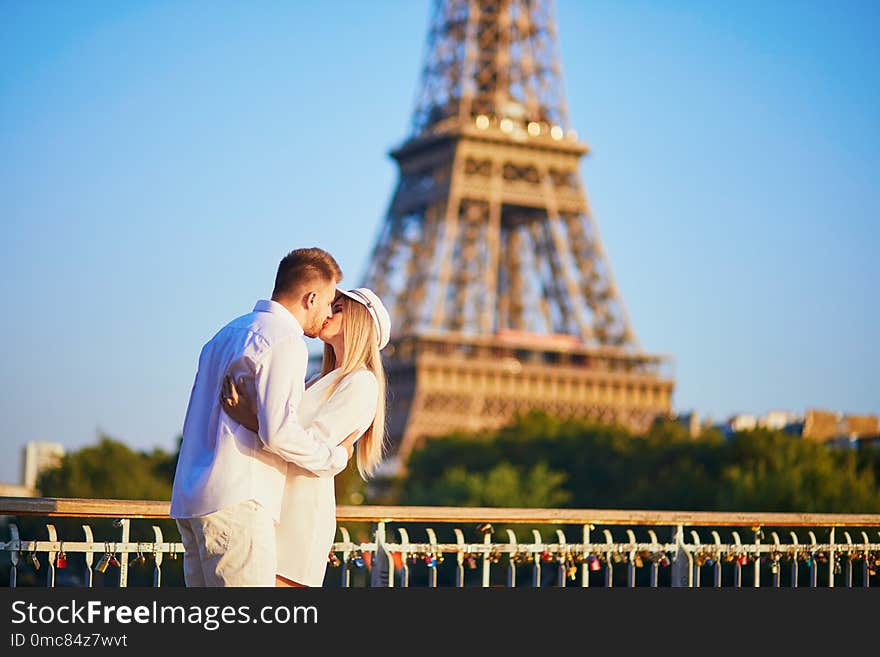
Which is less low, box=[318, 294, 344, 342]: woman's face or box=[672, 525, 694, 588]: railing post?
box=[318, 294, 344, 342]: woman's face

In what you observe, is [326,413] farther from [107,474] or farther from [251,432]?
[107,474]

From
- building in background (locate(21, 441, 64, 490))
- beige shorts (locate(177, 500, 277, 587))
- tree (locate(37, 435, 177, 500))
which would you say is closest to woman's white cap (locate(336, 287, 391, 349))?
beige shorts (locate(177, 500, 277, 587))

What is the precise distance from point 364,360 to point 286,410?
55cm

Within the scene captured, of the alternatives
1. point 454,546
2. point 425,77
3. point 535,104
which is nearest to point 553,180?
point 535,104

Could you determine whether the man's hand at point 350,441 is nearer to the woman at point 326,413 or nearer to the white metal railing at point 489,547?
the woman at point 326,413

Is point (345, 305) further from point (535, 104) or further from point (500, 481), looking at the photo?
point (535, 104)

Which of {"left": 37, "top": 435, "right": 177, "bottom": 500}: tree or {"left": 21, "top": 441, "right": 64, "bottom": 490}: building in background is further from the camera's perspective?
{"left": 21, "top": 441, "right": 64, "bottom": 490}: building in background

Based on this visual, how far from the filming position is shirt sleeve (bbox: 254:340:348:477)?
16.3 feet

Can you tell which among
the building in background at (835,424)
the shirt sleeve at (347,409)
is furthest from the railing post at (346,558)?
the building in background at (835,424)

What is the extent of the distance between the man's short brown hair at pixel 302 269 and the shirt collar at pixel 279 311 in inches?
2.1

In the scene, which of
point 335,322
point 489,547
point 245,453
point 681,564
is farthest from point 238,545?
point 681,564

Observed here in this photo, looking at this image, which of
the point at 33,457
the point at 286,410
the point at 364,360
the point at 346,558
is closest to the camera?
the point at 286,410

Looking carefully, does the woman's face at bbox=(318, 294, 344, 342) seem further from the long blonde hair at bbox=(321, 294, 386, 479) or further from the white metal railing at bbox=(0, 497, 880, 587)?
the white metal railing at bbox=(0, 497, 880, 587)

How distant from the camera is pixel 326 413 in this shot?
5.25 meters
